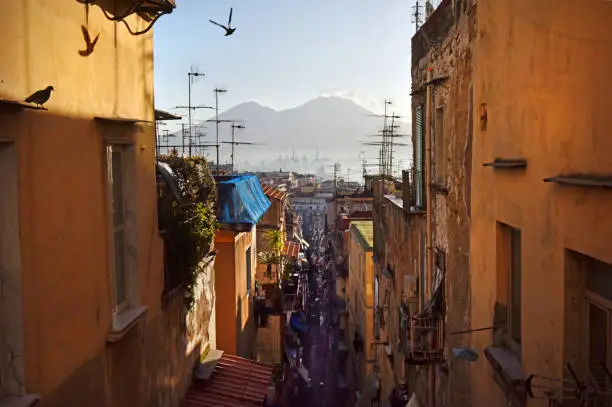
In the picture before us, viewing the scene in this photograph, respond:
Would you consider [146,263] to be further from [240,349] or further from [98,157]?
[240,349]

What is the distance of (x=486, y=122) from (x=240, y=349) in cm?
1082

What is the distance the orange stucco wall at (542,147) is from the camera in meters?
4.42

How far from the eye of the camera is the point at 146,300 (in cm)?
760

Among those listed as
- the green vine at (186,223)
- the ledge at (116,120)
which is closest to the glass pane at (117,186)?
the ledge at (116,120)

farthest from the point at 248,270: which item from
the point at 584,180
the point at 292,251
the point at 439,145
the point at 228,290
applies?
the point at 292,251

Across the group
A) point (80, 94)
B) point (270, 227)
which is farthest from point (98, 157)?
point (270, 227)

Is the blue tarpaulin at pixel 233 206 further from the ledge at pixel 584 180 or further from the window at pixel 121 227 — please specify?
the ledge at pixel 584 180

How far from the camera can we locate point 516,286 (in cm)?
673

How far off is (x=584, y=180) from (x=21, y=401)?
4.29 m

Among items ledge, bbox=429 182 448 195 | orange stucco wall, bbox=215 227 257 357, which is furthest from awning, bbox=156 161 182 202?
orange stucco wall, bbox=215 227 257 357

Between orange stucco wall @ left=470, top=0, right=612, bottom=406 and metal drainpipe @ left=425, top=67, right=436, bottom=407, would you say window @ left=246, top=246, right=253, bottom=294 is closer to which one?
metal drainpipe @ left=425, top=67, right=436, bottom=407

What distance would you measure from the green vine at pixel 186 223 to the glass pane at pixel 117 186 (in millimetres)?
1690

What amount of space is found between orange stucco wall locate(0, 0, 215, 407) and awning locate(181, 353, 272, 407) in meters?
2.91

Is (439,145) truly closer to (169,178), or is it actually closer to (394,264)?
(169,178)
